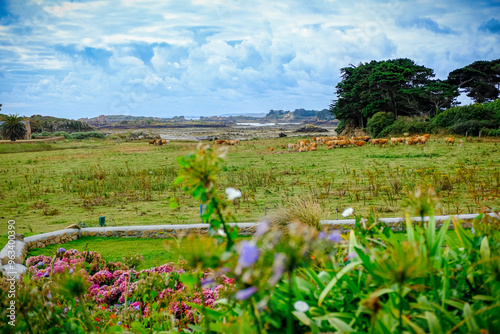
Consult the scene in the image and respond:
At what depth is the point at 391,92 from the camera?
40.7 metres

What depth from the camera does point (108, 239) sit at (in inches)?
296

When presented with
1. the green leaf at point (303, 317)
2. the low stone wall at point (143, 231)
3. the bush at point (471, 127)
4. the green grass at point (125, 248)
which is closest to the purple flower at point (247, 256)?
the green leaf at point (303, 317)

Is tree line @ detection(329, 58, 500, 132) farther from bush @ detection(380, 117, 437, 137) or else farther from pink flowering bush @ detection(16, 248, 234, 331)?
pink flowering bush @ detection(16, 248, 234, 331)

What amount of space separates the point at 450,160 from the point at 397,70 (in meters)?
27.4

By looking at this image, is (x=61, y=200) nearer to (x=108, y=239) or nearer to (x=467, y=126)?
(x=108, y=239)

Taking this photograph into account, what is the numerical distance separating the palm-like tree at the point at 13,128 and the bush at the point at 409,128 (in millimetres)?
37566

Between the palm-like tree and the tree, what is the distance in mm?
47130

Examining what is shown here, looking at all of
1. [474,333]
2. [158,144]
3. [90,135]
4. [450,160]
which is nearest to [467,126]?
[450,160]

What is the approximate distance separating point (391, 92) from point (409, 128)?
856 cm

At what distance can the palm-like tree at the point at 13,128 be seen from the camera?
39844 millimetres

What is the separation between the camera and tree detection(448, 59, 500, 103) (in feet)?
136

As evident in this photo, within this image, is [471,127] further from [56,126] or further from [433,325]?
[56,126]

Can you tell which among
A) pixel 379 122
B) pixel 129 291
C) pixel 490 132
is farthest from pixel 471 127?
pixel 129 291

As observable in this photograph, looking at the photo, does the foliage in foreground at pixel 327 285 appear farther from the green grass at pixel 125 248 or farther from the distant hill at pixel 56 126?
the distant hill at pixel 56 126
